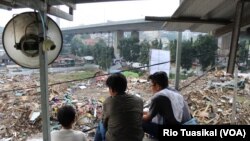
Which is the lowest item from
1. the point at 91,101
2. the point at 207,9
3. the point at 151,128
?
the point at 91,101

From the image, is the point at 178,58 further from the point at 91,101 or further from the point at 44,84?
the point at 91,101

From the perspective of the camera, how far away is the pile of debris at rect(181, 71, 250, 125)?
3.81 meters

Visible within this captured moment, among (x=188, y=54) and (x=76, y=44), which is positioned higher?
(x=76, y=44)

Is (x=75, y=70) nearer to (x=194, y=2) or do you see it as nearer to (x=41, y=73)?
(x=41, y=73)

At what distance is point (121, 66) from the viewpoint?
333 centimetres

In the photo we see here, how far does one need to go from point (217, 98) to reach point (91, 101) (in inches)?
79.3

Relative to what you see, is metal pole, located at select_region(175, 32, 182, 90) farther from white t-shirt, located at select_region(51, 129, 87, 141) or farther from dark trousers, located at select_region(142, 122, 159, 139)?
white t-shirt, located at select_region(51, 129, 87, 141)

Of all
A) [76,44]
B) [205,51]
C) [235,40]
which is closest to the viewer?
[235,40]

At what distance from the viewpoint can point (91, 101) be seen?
456 cm

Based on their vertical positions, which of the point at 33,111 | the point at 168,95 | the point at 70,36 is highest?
the point at 70,36

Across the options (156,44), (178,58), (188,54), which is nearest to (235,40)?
(178,58)

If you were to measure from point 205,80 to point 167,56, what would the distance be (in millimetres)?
1620

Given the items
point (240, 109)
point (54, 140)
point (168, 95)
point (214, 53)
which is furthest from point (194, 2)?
→ point (240, 109)

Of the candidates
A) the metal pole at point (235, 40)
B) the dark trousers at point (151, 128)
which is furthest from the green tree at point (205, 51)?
the metal pole at point (235, 40)
